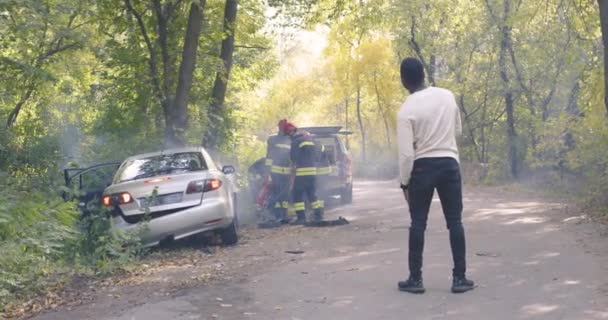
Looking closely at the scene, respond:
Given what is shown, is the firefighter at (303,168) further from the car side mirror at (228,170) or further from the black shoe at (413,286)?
the black shoe at (413,286)

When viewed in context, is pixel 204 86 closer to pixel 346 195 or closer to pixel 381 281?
pixel 346 195

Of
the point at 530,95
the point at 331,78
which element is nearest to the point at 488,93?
the point at 530,95

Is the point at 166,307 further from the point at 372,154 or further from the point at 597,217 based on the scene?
the point at 372,154

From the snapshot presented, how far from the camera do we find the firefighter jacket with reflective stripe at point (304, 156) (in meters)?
14.0

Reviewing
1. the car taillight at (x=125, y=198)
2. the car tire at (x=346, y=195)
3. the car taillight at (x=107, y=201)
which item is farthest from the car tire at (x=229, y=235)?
the car tire at (x=346, y=195)

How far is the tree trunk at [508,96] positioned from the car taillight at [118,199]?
71.5 feet

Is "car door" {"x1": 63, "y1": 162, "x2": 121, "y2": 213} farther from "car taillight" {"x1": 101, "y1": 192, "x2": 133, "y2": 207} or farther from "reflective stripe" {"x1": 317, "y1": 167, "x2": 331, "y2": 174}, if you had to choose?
"reflective stripe" {"x1": 317, "y1": 167, "x2": 331, "y2": 174}

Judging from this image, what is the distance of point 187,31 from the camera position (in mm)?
16094

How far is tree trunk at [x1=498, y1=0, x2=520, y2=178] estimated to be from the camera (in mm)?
30672

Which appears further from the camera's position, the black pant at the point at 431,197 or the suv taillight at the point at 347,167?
the suv taillight at the point at 347,167

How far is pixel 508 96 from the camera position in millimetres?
32656

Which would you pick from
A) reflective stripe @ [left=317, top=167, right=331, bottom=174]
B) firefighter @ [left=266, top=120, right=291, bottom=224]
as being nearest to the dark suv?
firefighter @ [left=266, top=120, right=291, bottom=224]

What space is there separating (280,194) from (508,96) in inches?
780

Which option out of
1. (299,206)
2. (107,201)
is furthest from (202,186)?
(299,206)
